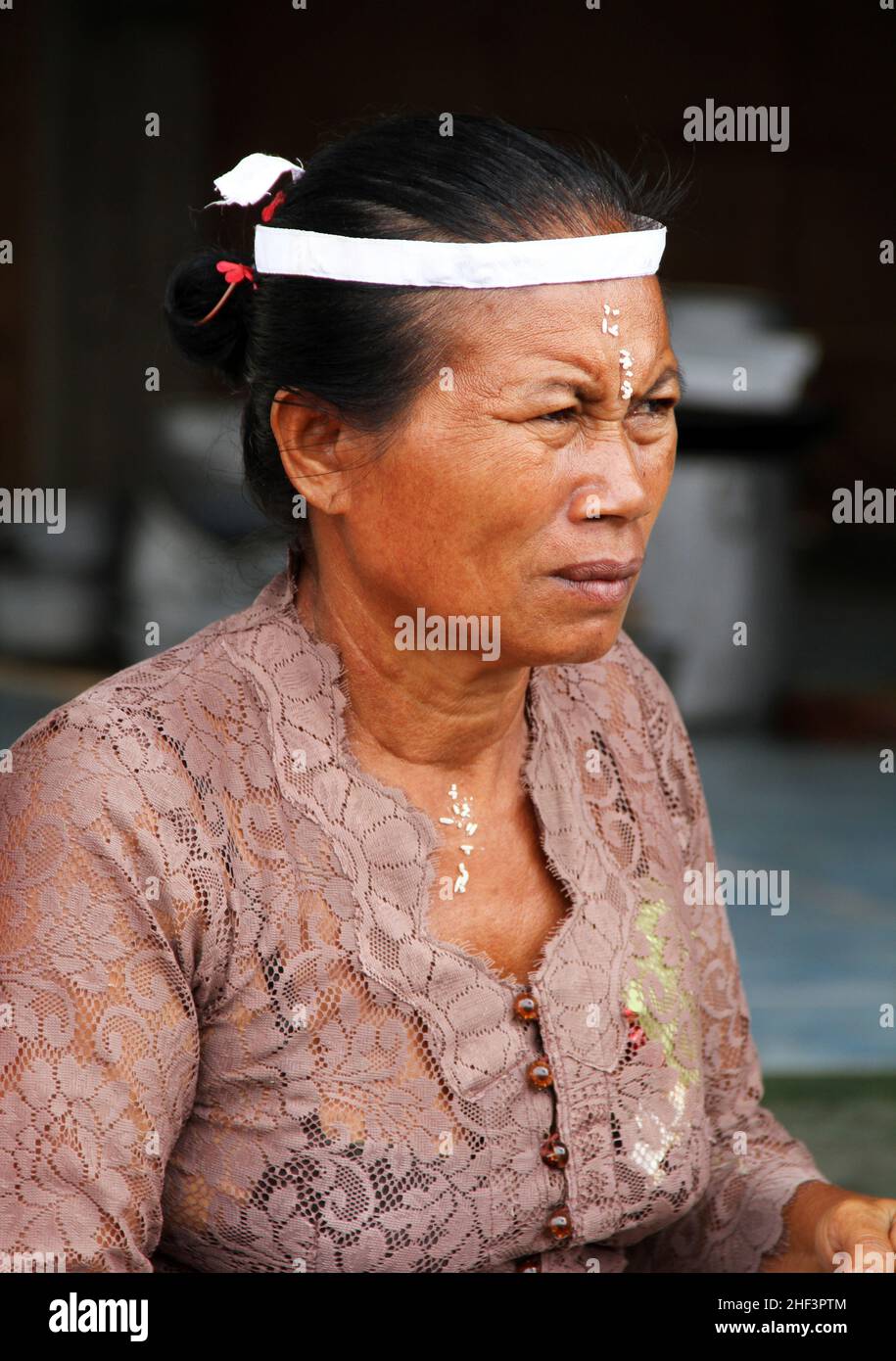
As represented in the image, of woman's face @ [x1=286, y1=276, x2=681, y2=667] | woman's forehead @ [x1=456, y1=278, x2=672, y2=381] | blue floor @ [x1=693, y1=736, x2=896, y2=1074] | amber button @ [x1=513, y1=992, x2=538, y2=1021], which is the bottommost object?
blue floor @ [x1=693, y1=736, x2=896, y2=1074]

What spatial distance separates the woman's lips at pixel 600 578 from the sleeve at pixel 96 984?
41 centimetres

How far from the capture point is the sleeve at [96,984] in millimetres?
1451

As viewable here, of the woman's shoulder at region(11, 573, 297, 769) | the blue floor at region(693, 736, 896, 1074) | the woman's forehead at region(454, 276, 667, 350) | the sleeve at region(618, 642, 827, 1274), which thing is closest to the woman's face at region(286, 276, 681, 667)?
the woman's forehead at region(454, 276, 667, 350)

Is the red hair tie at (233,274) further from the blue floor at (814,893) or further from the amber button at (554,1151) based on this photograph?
the blue floor at (814,893)

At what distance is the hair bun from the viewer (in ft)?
5.99

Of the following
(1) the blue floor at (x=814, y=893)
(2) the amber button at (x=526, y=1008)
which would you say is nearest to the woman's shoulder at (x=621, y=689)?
(2) the amber button at (x=526, y=1008)

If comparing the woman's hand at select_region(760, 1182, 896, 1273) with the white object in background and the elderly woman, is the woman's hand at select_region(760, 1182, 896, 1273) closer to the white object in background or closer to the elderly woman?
the elderly woman

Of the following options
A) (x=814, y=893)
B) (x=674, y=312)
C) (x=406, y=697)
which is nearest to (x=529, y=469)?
(x=406, y=697)

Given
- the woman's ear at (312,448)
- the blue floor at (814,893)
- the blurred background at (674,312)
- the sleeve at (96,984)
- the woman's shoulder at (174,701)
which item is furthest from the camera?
the blurred background at (674,312)

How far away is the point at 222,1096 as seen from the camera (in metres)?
1.60

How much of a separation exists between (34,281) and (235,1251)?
37.6ft

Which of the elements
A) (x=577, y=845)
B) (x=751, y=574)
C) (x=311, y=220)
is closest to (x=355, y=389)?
(x=311, y=220)

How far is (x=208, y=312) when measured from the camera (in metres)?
1.84

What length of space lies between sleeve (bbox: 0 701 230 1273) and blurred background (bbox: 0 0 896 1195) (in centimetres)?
496
